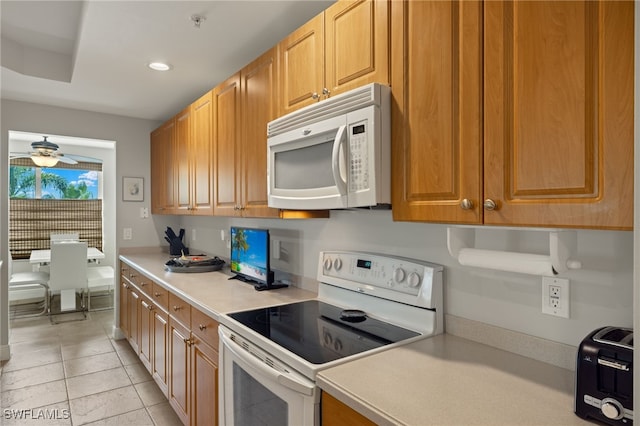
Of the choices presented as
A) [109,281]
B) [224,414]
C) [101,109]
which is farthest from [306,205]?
[109,281]

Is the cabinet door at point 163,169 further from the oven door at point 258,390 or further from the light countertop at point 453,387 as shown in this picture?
the light countertop at point 453,387

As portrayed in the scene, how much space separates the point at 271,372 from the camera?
1.30 metres

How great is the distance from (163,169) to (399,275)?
2876 mm

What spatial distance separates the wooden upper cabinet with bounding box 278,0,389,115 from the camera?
136 centimetres

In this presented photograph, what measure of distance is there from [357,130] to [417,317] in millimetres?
757

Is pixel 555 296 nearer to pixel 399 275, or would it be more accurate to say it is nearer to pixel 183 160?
pixel 399 275

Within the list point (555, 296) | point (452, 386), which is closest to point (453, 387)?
point (452, 386)

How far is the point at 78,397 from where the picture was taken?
2.72 metres

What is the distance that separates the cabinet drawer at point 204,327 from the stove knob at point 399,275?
854 millimetres

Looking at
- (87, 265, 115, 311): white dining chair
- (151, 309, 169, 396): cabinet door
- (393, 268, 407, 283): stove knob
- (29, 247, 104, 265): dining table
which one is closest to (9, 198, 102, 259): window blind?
(29, 247, 104, 265): dining table

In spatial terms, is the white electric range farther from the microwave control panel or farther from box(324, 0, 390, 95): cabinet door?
box(324, 0, 390, 95): cabinet door

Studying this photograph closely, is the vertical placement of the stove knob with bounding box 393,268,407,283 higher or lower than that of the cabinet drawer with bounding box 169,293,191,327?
higher

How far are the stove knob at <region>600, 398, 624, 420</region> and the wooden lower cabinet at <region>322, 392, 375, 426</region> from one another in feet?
1.68

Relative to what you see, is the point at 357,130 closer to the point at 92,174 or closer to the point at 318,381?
the point at 318,381
